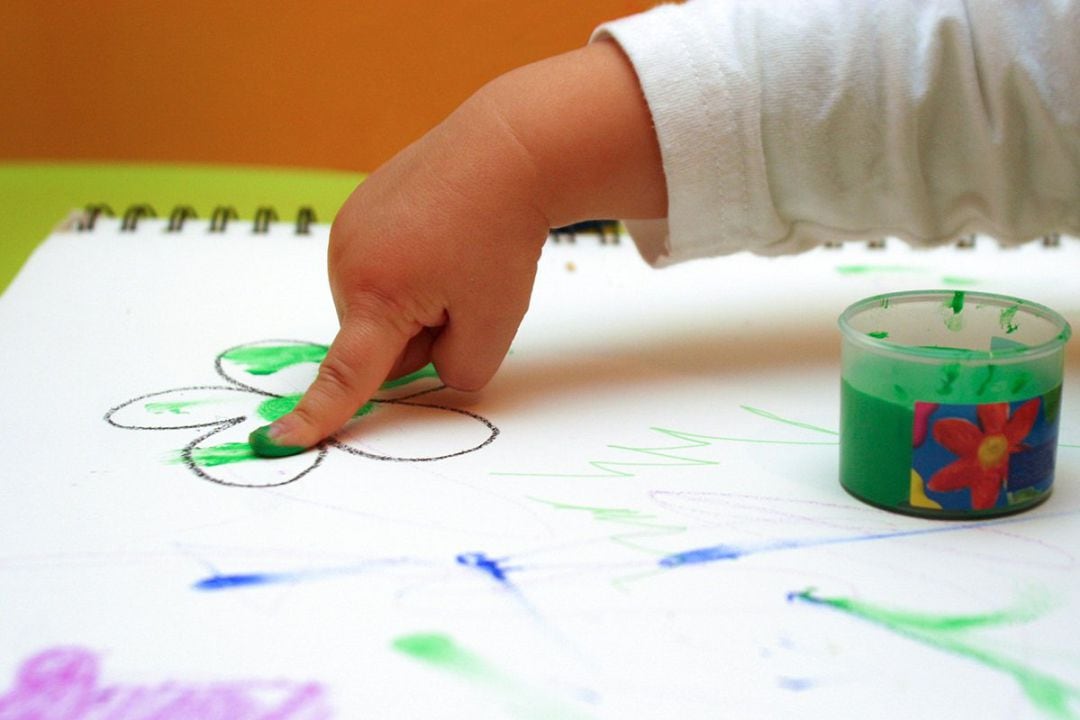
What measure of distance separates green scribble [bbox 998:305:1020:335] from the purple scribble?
0.32 m

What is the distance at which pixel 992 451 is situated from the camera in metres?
0.44

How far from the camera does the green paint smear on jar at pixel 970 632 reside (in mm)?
343

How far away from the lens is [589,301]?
2.47ft

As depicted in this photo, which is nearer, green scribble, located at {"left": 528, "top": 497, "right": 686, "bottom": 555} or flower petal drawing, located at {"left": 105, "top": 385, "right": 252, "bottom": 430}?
green scribble, located at {"left": 528, "top": 497, "right": 686, "bottom": 555}

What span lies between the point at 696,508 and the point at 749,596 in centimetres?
7

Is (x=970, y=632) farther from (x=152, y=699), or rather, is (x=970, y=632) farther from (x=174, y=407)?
(x=174, y=407)

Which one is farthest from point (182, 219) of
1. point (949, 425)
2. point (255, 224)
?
point (949, 425)

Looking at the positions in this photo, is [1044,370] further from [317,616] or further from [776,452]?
[317,616]

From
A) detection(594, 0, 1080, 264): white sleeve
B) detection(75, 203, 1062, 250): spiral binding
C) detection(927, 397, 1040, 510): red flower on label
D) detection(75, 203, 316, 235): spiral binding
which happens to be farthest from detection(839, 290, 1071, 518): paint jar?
detection(75, 203, 316, 235): spiral binding

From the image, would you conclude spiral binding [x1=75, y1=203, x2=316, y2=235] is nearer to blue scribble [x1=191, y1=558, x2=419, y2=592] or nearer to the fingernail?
the fingernail

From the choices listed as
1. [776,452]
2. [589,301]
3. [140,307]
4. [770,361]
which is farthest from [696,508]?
[140,307]

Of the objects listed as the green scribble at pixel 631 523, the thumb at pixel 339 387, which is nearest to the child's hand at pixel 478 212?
the thumb at pixel 339 387

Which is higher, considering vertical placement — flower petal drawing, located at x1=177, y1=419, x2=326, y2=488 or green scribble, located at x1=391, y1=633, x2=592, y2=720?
flower petal drawing, located at x1=177, y1=419, x2=326, y2=488

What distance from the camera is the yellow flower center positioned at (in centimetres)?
43
